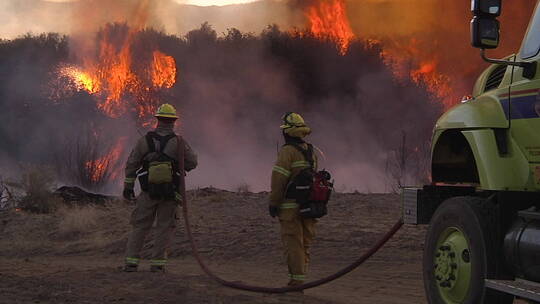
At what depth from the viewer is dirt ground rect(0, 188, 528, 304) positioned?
7.33m

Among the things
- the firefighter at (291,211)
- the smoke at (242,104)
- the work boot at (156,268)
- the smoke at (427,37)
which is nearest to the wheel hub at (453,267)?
the firefighter at (291,211)

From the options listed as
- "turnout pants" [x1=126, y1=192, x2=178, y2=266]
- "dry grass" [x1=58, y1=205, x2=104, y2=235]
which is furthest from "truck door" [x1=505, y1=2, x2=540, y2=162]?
"dry grass" [x1=58, y1=205, x2=104, y2=235]

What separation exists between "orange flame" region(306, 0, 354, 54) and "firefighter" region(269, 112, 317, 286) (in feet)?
77.7

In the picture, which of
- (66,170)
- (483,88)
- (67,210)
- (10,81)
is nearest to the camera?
(483,88)

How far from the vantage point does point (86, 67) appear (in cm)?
3566

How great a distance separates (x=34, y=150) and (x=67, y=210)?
838 inches

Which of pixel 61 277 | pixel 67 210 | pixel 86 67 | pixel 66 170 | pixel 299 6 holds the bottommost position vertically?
pixel 61 277

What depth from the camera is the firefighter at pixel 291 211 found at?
25.6ft

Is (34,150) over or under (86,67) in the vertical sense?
under

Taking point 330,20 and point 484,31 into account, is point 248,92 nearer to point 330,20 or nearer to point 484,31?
point 330,20

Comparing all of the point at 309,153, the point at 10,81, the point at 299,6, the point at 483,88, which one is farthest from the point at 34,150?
the point at 483,88

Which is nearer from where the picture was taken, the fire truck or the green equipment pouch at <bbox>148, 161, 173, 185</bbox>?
the fire truck

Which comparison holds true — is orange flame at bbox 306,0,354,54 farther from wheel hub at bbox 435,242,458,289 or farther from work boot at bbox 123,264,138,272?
wheel hub at bbox 435,242,458,289

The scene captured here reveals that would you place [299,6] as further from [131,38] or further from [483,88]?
[483,88]
